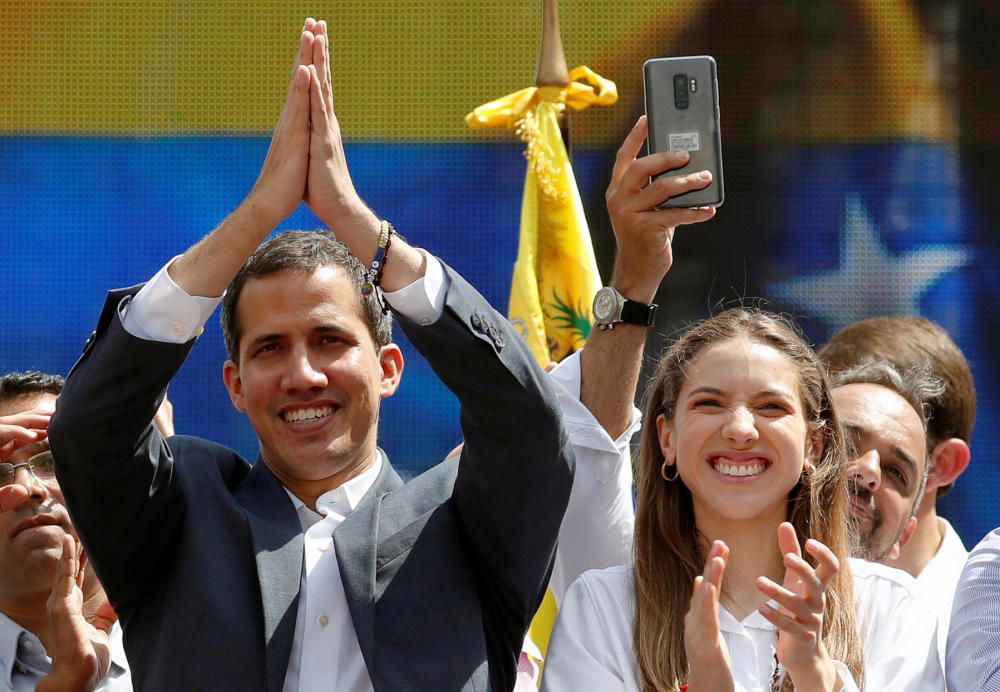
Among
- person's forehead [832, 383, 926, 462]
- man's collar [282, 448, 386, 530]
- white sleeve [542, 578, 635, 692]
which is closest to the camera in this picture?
white sleeve [542, 578, 635, 692]

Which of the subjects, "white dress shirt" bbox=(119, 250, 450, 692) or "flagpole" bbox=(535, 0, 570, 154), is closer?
"white dress shirt" bbox=(119, 250, 450, 692)

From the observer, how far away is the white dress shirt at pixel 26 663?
2.85 metres

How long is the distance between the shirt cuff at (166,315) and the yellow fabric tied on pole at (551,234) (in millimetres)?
2099

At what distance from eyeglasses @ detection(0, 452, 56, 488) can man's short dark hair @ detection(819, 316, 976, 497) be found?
A: 181 cm

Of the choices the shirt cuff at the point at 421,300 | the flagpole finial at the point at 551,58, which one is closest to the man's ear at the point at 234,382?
the shirt cuff at the point at 421,300

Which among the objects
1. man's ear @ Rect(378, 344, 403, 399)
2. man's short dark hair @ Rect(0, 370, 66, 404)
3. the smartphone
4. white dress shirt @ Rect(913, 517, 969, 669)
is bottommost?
white dress shirt @ Rect(913, 517, 969, 669)

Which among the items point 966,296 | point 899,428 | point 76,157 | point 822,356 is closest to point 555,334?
point 822,356

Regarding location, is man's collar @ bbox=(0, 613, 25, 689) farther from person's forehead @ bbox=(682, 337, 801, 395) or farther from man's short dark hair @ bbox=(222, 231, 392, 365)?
person's forehead @ bbox=(682, 337, 801, 395)

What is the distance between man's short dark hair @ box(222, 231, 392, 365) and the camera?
2.53 metres

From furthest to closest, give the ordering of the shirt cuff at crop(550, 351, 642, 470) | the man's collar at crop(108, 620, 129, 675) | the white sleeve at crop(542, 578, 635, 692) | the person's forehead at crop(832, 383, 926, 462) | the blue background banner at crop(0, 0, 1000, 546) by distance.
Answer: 1. the blue background banner at crop(0, 0, 1000, 546)
2. the person's forehead at crop(832, 383, 926, 462)
3. the man's collar at crop(108, 620, 129, 675)
4. the shirt cuff at crop(550, 351, 642, 470)
5. the white sleeve at crop(542, 578, 635, 692)

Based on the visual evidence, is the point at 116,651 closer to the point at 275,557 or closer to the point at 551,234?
the point at 275,557

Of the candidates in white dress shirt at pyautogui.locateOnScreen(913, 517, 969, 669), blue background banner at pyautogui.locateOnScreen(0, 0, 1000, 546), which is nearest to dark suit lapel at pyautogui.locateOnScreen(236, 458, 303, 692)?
white dress shirt at pyautogui.locateOnScreen(913, 517, 969, 669)

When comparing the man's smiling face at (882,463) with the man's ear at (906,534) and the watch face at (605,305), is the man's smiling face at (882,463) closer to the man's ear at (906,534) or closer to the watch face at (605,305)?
the man's ear at (906,534)

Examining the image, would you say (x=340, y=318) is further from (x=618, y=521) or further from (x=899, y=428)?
(x=899, y=428)
